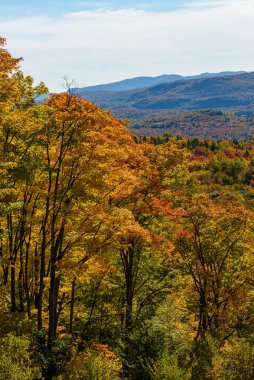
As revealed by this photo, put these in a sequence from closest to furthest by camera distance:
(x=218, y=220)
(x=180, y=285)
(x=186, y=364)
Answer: (x=186, y=364) < (x=218, y=220) < (x=180, y=285)

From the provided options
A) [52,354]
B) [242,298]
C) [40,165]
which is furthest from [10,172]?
[242,298]

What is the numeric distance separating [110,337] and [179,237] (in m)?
8.84

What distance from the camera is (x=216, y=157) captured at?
149 meters

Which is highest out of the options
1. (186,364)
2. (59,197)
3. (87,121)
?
(87,121)

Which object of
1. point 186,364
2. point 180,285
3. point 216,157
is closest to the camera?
point 186,364

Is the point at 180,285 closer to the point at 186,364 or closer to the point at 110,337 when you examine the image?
the point at 110,337

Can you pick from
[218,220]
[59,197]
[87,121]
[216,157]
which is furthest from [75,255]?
[216,157]

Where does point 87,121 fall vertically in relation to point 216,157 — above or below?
above

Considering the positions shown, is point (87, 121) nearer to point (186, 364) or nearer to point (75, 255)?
point (75, 255)

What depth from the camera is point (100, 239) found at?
64.7 ft

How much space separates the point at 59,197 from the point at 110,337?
13.0 meters

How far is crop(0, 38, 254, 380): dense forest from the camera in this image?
18141 mm

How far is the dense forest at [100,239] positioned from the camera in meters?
18.1

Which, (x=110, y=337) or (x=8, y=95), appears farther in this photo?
(x=110, y=337)
